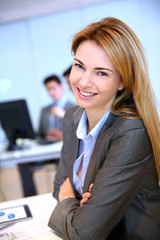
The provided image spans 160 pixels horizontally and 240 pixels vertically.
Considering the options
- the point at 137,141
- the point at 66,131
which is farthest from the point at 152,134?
the point at 66,131

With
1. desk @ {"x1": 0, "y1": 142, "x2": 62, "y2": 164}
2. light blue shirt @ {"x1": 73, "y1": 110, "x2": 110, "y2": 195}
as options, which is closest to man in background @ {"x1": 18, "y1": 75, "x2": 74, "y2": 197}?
desk @ {"x1": 0, "y1": 142, "x2": 62, "y2": 164}

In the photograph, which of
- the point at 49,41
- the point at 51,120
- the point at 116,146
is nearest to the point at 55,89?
the point at 51,120

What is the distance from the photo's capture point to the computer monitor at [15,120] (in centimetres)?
296

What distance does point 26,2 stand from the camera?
568 cm

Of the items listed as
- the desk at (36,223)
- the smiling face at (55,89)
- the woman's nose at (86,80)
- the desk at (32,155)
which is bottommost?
the desk at (32,155)

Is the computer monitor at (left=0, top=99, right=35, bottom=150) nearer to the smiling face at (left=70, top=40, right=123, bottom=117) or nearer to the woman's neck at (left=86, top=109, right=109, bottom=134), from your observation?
the woman's neck at (left=86, top=109, right=109, bottom=134)

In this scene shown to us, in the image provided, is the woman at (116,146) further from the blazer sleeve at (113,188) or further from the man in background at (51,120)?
the man in background at (51,120)

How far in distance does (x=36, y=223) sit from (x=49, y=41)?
5366 mm

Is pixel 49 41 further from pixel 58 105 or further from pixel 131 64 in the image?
pixel 131 64

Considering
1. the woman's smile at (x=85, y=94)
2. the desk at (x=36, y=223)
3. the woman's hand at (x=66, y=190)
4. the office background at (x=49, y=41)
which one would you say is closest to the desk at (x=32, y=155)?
the desk at (x=36, y=223)

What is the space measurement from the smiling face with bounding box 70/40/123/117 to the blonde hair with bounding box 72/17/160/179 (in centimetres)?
3

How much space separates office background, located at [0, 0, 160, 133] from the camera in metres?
5.90

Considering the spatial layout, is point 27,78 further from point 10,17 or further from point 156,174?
point 156,174

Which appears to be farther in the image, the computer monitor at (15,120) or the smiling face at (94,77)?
the computer monitor at (15,120)
